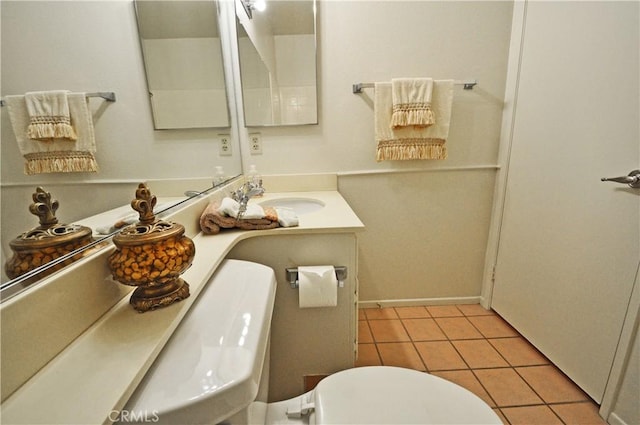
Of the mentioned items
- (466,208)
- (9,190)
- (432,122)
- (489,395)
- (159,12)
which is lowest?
(489,395)

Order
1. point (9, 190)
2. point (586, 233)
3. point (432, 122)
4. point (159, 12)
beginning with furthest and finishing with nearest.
A: 1. point (432, 122)
2. point (586, 233)
3. point (159, 12)
4. point (9, 190)

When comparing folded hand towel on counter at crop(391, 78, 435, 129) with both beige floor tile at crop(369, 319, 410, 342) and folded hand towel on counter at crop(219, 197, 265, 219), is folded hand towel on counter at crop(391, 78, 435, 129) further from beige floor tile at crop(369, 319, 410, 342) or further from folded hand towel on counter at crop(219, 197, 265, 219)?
beige floor tile at crop(369, 319, 410, 342)

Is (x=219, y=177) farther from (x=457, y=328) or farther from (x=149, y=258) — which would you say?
(x=457, y=328)

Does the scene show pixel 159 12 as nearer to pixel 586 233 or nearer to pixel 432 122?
pixel 432 122

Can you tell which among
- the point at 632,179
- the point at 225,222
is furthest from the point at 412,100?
the point at 225,222

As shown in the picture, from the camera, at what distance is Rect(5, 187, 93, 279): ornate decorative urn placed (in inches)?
14.3

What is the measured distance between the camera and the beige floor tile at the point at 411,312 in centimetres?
171

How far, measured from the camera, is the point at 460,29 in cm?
145

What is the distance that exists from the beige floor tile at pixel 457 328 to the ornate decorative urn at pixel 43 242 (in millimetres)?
1737

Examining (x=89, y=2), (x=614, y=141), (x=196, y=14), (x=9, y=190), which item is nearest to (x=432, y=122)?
(x=614, y=141)

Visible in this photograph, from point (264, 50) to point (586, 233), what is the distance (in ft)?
5.88

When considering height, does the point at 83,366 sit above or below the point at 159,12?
below

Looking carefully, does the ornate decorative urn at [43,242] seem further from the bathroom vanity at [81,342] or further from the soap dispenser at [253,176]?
the soap dispenser at [253,176]

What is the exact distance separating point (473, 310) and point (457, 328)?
10.4 inches
